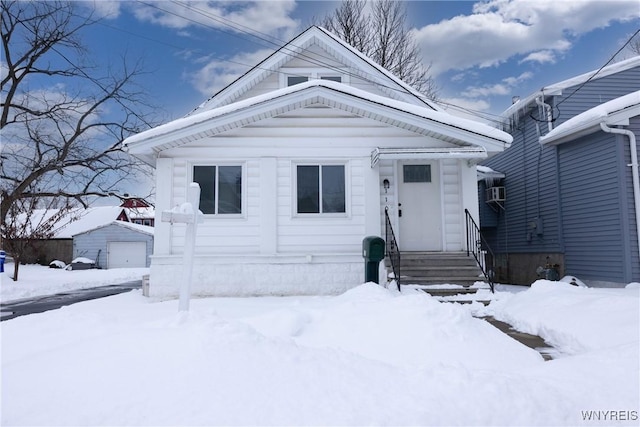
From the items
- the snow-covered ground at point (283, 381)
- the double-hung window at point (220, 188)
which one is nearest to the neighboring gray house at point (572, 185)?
the snow-covered ground at point (283, 381)

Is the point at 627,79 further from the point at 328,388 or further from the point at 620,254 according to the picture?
the point at 328,388

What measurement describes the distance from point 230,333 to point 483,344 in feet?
8.99

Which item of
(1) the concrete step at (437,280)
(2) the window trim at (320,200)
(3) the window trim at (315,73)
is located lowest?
(1) the concrete step at (437,280)

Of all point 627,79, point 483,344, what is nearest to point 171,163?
point 483,344

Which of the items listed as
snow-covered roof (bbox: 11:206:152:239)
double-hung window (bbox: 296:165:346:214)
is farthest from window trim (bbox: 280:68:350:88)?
snow-covered roof (bbox: 11:206:152:239)

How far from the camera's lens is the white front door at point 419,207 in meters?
9.52

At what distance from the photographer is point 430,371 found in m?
2.88

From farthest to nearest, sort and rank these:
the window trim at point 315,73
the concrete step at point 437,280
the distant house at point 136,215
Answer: the distant house at point 136,215 → the window trim at point 315,73 → the concrete step at point 437,280

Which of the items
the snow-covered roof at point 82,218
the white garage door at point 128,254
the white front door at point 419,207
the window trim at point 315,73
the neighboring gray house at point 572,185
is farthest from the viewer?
the snow-covered roof at point 82,218

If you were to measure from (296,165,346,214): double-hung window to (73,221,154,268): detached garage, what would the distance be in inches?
903

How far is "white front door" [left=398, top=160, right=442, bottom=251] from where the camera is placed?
9.52 m

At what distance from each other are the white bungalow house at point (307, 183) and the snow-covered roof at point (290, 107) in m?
0.02

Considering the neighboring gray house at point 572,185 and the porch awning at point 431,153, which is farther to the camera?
the neighboring gray house at point 572,185

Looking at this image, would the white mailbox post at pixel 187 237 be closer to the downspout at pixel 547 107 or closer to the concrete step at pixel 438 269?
the concrete step at pixel 438 269
